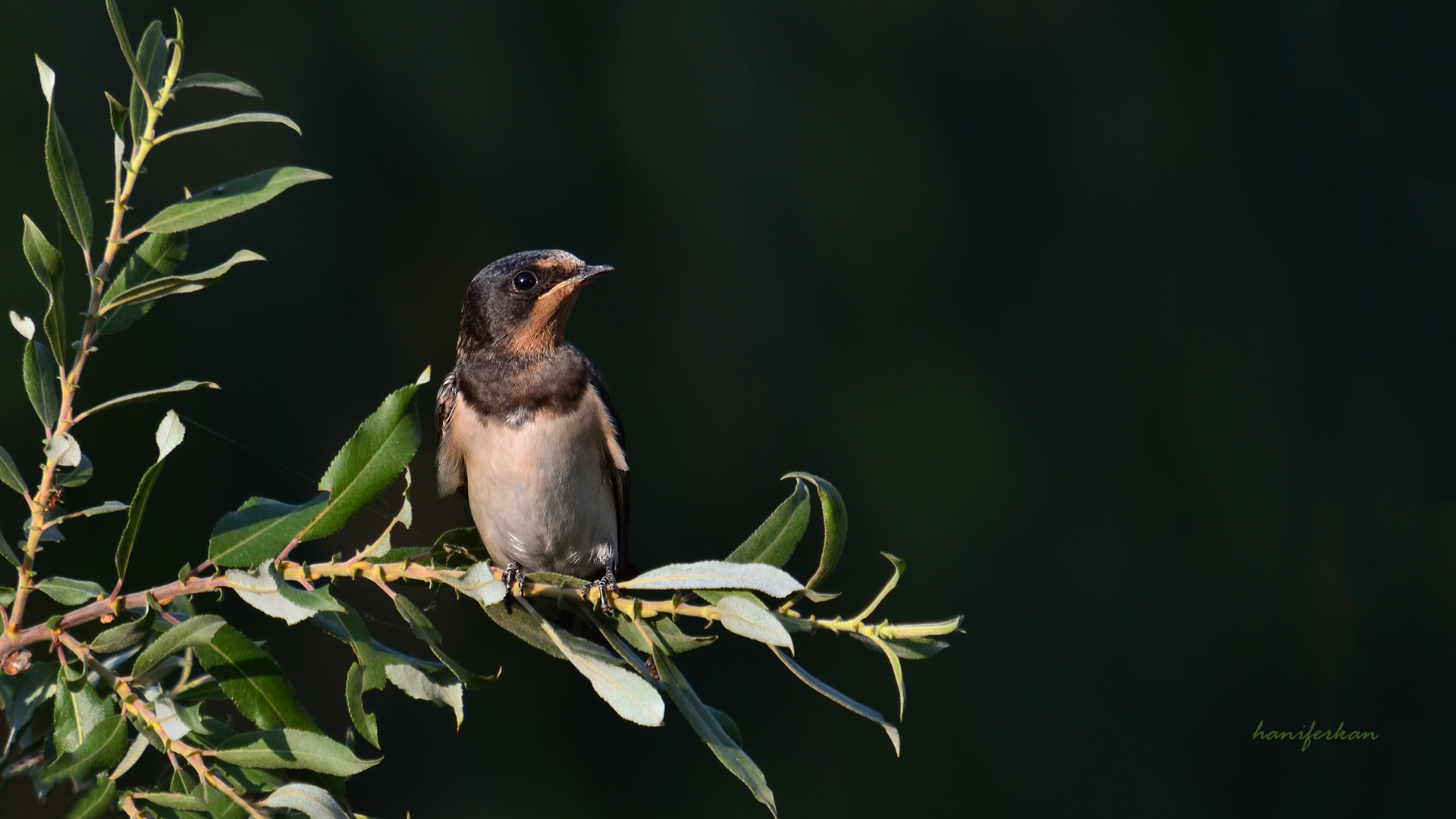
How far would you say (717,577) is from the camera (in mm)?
1238

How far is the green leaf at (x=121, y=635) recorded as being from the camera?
1096 millimetres

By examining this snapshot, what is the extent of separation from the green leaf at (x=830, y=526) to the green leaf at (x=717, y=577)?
6 cm

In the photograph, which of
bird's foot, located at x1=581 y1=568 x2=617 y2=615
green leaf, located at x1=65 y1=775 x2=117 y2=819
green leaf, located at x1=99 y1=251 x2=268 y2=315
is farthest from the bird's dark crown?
green leaf, located at x1=65 y1=775 x2=117 y2=819

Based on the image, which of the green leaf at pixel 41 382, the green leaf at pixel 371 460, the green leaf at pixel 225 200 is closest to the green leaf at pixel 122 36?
the green leaf at pixel 225 200

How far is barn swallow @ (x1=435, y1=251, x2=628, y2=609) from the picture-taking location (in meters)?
2.37

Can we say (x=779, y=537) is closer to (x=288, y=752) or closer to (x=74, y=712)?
(x=288, y=752)

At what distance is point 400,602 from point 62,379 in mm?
401

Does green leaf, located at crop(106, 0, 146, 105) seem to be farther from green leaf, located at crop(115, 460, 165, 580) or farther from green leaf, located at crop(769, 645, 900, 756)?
green leaf, located at crop(769, 645, 900, 756)

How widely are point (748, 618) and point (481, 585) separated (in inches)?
10.6

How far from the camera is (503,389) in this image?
240cm

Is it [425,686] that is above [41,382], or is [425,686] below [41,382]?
below

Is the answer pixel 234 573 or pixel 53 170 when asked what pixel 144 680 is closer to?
pixel 234 573

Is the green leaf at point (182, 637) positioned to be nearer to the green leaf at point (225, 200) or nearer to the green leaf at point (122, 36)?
the green leaf at point (225, 200)

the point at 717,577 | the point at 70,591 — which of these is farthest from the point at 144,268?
the point at 717,577
